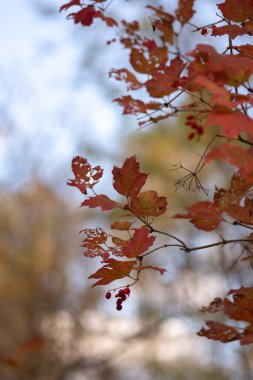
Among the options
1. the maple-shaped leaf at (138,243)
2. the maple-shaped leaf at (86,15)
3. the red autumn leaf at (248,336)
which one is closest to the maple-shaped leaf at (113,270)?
the maple-shaped leaf at (138,243)

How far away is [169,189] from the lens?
755cm

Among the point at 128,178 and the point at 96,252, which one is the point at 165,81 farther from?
the point at 96,252

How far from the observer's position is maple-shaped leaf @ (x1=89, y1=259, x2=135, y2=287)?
912 mm

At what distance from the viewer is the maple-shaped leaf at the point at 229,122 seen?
2.19 ft

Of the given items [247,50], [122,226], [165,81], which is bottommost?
[122,226]

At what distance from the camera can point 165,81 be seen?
1152 millimetres

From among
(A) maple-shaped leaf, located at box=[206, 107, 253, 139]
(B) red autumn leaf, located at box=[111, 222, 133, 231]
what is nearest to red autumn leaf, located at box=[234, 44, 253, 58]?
(A) maple-shaped leaf, located at box=[206, 107, 253, 139]

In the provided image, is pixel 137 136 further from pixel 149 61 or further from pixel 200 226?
pixel 200 226

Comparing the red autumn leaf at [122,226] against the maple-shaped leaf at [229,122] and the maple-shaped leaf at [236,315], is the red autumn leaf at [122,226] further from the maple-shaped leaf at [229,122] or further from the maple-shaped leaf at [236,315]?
the maple-shaped leaf at [229,122]

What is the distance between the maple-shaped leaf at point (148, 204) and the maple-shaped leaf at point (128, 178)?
0.07 ft

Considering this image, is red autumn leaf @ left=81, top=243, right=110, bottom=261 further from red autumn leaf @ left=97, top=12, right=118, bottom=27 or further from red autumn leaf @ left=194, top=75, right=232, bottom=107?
red autumn leaf @ left=97, top=12, right=118, bottom=27

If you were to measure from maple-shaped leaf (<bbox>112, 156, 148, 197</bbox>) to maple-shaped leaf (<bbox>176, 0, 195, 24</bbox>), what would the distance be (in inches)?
25.4

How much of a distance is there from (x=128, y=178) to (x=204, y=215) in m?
0.20

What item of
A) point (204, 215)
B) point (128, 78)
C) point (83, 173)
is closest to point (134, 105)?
point (128, 78)
